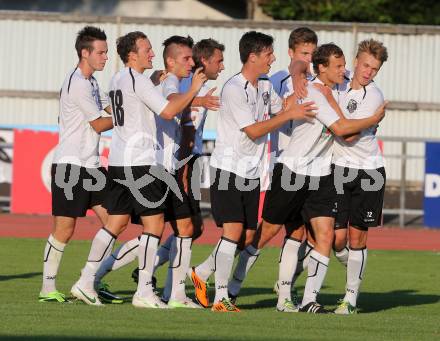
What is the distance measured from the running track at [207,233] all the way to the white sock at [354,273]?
26.2 ft

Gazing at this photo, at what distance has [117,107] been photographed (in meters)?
10.8

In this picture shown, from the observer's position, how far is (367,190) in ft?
37.2

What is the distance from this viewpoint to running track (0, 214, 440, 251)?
19.6 m

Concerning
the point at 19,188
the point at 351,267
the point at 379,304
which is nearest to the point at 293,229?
the point at 351,267

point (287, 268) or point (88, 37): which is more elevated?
point (88, 37)

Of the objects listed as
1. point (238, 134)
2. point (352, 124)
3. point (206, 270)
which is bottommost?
point (206, 270)

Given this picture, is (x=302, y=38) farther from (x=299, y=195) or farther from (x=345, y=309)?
(x=345, y=309)

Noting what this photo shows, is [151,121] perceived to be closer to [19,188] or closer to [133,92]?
[133,92]

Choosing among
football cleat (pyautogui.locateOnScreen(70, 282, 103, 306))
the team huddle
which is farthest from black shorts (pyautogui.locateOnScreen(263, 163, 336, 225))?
football cleat (pyautogui.locateOnScreen(70, 282, 103, 306))

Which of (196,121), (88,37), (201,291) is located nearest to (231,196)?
(201,291)

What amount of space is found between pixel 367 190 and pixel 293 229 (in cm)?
76

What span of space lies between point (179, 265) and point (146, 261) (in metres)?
0.51

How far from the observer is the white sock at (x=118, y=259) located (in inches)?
458

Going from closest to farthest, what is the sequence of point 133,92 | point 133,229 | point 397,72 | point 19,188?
point 133,92 < point 133,229 < point 19,188 < point 397,72
